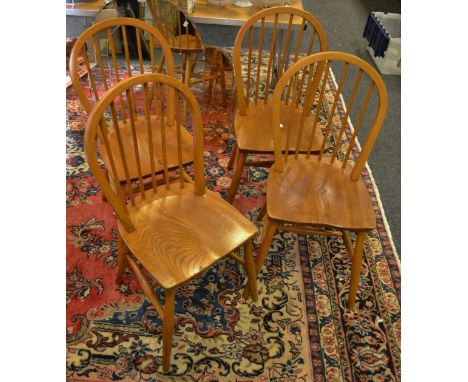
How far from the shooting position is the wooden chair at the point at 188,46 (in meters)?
1.94

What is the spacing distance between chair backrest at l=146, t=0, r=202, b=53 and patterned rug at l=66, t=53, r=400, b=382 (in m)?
0.98

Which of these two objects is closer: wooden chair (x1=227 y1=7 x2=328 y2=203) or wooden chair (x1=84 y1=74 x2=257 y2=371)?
wooden chair (x1=84 y1=74 x2=257 y2=371)

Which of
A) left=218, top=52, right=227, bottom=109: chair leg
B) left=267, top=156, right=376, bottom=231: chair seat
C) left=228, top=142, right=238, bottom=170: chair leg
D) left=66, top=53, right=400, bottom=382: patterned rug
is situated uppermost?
left=218, top=52, right=227, bottom=109: chair leg

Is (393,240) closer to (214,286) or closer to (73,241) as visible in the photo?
(214,286)

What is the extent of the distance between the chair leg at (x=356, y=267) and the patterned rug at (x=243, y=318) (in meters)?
Result: 0.06

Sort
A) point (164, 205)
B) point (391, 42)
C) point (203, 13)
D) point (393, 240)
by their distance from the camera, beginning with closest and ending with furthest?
1. point (164, 205)
2. point (393, 240)
3. point (203, 13)
4. point (391, 42)

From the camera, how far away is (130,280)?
1.58m

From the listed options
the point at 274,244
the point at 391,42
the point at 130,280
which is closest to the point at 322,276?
the point at 274,244

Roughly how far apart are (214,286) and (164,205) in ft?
1.55

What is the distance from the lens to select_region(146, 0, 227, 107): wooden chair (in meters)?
1.94

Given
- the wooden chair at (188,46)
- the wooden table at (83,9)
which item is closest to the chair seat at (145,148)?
the wooden chair at (188,46)

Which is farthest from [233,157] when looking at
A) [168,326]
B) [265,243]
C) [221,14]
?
[168,326]

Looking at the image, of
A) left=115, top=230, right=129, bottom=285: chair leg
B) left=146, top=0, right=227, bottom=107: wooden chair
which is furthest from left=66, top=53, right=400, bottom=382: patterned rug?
left=146, top=0, right=227, bottom=107: wooden chair

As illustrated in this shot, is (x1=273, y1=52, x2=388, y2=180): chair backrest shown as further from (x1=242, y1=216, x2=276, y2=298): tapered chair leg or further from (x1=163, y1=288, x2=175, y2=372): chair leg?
(x1=163, y1=288, x2=175, y2=372): chair leg
